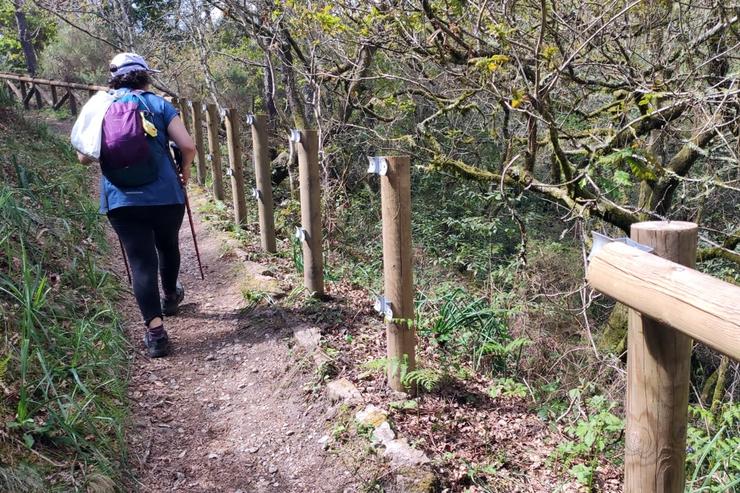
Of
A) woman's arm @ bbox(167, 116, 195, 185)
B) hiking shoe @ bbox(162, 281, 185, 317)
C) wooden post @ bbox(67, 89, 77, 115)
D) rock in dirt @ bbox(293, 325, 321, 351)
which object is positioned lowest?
rock in dirt @ bbox(293, 325, 321, 351)

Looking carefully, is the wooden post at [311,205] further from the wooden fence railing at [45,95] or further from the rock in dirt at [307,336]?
the wooden fence railing at [45,95]

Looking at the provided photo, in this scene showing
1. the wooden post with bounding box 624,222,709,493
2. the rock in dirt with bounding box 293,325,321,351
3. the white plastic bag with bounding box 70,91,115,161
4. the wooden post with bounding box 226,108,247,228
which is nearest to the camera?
the wooden post with bounding box 624,222,709,493

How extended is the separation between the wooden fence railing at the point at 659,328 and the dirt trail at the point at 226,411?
1.38 meters

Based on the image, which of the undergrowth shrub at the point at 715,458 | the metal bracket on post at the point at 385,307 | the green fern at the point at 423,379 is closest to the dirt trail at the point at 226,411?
the green fern at the point at 423,379

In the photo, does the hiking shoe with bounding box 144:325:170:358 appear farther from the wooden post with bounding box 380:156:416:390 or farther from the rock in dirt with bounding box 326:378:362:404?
the wooden post with bounding box 380:156:416:390

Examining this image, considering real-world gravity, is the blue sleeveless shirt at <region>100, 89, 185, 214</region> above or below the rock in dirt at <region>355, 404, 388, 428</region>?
above

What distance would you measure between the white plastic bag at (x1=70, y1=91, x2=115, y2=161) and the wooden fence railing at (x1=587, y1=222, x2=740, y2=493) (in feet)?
9.65

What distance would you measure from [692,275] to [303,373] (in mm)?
2525

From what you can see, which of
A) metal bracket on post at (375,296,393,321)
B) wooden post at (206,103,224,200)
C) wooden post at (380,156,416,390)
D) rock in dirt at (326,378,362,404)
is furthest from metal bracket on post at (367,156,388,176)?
wooden post at (206,103,224,200)

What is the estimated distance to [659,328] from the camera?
1603mm

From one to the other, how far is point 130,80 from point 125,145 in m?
0.49

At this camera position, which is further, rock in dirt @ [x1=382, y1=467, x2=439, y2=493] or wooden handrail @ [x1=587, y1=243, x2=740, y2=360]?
rock in dirt @ [x1=382, y1=467, x2=439, y2=493]

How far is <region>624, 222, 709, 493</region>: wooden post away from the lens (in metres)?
1.57

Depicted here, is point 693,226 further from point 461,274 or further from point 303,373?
point 461,274
